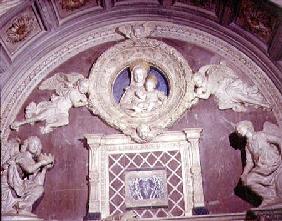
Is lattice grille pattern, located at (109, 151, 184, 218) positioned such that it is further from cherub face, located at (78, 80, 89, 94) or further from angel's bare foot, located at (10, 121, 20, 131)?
angel's bare foot, located at (10, 121, 20, 131)

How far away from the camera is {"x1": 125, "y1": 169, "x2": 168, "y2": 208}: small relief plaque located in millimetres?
6395

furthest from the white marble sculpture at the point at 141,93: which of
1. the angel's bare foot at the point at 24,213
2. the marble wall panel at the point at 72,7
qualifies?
the angel's bare foot at the point at 24,213

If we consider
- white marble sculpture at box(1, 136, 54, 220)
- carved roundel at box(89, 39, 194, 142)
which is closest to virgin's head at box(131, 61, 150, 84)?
carved roundel at box(89, 39, 194, 142)

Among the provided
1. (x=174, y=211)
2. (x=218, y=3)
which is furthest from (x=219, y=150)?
(x=218, y=3)

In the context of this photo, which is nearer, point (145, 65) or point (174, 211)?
point (174, 211)

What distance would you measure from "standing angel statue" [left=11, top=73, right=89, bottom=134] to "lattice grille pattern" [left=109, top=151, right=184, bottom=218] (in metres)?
1.11

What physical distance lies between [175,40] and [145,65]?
0.73 meters

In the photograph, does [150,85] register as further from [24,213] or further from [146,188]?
[24,213]

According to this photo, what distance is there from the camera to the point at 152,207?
21.0ft

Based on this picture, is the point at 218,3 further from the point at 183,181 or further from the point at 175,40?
the point at 183,181

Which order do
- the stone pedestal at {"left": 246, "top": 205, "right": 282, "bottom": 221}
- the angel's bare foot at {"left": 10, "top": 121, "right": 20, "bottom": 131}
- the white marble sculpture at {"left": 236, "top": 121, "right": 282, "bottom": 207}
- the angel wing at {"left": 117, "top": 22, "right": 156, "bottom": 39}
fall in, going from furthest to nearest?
the angel wing at {"left": 117, "top": 22, "right": 156, "bottom": 39} → the angel's bare foot at {"left": 10, "top": 121, "right": 20, "bottom": 131} → the white marble sculpture at {"left": 236, "top": 121, "right": 282, "bottom": 207} → the stone pedestal at {"left": 246, "top": 205, "right": 282, "bottom": 221}

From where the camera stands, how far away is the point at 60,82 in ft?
23.7

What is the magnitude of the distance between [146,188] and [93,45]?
2.76 metres

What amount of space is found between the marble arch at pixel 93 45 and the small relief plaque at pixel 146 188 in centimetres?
213
